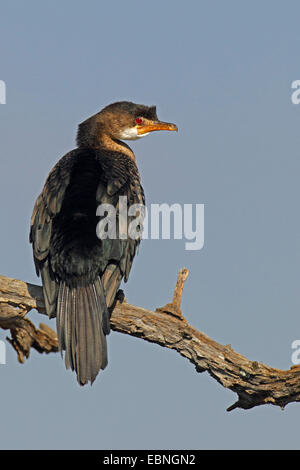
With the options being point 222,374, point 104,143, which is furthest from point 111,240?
point 104,143

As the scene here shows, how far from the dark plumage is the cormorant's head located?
3.07 ft

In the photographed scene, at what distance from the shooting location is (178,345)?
6.59 metres

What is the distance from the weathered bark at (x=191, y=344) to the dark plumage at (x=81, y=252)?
181 millimetres

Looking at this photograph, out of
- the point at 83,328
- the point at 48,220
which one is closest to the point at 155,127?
the point at 48,220

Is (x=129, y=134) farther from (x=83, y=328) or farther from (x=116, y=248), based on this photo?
(x=83, y=328)

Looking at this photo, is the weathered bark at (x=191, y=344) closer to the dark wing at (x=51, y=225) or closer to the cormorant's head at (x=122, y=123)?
the dark wing at (x=51, y=225)

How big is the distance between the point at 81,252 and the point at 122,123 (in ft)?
8.57

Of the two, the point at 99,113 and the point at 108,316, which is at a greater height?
the point at 99,113

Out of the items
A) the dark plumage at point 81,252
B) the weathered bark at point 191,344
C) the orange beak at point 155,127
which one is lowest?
the weathered bark at point 191,344

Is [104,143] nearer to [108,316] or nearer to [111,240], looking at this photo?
[111,240]

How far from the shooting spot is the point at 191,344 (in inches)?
257

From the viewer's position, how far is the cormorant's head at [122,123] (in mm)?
8888

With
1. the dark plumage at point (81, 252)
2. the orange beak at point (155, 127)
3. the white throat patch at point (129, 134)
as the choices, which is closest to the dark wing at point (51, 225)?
the dark plumage at point (81, 252)

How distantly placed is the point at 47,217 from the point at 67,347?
4.22ft
